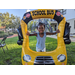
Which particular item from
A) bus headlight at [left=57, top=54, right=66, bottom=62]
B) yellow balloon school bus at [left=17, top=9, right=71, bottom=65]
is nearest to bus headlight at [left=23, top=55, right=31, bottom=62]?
yellow balloon school bus at [left=17, top=9, right=71, bottom=65]

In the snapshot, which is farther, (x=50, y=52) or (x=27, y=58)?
(x=50, y=52)

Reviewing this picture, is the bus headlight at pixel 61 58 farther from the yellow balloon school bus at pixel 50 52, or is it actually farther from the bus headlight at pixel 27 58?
the bus headlight at pixel 27 58

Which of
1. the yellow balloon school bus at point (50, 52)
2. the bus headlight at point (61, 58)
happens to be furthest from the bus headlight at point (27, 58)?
the bus headlight at point (61, 58)

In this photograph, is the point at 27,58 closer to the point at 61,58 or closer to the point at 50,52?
the point at 50,52

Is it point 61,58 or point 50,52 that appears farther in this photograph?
point 50,52

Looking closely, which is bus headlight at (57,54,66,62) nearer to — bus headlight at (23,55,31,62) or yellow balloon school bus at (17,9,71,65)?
yellow balloon school bus at (17,9,71,65)

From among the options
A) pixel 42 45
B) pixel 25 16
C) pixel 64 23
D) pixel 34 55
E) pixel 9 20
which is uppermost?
pixel 9 20

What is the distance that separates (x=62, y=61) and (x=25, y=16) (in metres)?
2.04

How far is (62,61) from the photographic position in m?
2.08

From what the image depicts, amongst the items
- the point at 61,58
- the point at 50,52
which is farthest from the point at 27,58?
the point at 61,58
